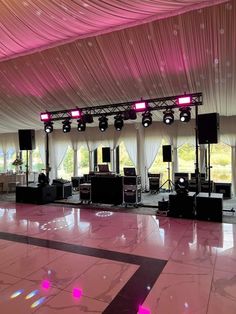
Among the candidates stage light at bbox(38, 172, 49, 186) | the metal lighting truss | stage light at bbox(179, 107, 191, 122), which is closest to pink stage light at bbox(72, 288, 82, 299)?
the metal lighting truss

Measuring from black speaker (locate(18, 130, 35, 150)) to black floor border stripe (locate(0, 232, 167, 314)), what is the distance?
4042 millimetres

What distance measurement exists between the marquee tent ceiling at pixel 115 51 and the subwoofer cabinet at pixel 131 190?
2546mm

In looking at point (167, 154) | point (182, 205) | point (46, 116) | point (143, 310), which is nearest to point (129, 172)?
point (182, 205)

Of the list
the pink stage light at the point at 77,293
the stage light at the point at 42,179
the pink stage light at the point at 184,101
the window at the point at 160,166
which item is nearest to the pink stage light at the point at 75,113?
the stage light at the point at 42,179

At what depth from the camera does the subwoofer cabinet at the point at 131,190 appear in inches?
280

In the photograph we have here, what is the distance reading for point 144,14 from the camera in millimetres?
4582

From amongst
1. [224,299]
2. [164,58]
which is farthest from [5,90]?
[224,299]

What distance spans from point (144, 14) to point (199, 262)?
166 inches

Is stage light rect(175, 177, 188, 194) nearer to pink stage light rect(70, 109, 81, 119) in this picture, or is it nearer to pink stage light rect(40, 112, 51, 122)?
pink stage light rect(70, 109, 81, 119)

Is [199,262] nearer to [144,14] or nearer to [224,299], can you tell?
[224,299]

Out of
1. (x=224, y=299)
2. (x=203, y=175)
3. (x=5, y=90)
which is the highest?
(x=5, y=90)

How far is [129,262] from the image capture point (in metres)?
3.37

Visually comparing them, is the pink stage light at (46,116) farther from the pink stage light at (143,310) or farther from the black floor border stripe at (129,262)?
the pink stage light at (143,310)

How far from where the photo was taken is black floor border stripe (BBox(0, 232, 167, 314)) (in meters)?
2.38
